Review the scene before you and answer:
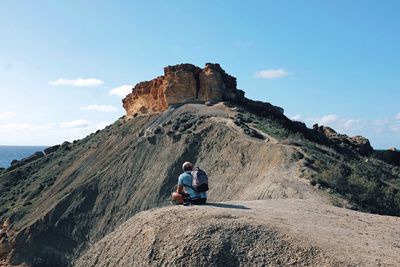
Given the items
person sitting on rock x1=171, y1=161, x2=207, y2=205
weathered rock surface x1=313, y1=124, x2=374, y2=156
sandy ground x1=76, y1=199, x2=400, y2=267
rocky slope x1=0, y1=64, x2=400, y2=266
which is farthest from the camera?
weathered rock surface x1=313, y1=124, x2=374, y2=156

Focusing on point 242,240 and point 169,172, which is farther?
point 169,172

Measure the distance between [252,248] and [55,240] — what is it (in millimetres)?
Answer: 23787

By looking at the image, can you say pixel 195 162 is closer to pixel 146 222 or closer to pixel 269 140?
pixel 269 140

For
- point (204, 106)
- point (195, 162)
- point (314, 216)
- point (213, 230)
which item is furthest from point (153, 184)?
point (213, 230)

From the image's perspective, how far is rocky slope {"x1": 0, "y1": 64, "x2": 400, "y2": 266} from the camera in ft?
75.6

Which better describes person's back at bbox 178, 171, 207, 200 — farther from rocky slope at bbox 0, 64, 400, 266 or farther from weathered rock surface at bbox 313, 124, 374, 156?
weathered rock surface at bbox 313, 124, 374, 156

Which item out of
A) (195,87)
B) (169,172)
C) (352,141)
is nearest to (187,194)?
(169,172)

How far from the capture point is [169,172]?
31.7 m

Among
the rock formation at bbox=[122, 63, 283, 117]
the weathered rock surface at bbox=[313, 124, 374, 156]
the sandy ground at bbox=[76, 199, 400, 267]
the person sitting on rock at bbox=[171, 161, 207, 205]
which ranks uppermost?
the rock formation at bbox=[122, 63, 283, 117]

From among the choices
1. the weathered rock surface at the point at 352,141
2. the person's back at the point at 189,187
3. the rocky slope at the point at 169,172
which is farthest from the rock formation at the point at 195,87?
the person's back at the point at 189,187

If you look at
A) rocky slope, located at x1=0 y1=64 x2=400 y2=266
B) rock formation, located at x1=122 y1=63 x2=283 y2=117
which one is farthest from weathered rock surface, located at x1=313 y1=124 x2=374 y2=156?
rock formation, located at x1=122 y1=63 x2=283 y2=117

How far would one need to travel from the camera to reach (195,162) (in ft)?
103

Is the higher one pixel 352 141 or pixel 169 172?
pixel 352 141

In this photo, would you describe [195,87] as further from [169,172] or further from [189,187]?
[189,187]
